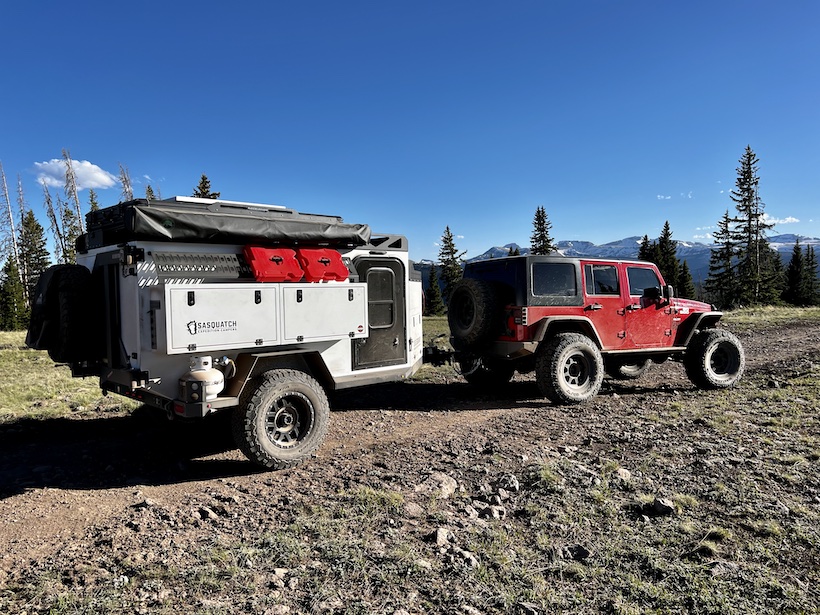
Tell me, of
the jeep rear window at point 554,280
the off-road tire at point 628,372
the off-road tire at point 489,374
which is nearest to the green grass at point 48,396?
the off-road tire at point 489,374

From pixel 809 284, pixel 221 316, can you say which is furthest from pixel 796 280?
pixel 221 316

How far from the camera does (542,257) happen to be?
8672mm

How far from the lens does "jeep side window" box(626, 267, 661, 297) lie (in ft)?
30.8

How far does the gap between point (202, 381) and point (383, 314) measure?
2462 mm

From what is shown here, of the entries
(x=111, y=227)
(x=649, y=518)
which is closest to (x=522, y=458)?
(x=649, y=518)

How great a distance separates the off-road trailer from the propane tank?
1cm

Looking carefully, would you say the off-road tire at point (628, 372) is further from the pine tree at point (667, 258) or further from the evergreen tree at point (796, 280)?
the evergreen tree at point (796, 280)

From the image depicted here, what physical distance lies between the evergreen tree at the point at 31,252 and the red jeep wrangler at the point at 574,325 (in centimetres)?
4353

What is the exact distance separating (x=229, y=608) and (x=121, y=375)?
10.6 ft

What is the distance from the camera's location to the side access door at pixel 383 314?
662 centimetres

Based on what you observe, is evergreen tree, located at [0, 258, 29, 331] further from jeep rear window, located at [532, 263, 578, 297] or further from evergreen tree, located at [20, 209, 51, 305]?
jeep rear window, located at [532, 263, 578, 297]

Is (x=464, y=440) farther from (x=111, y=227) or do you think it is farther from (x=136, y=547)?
(x=111, y=227)

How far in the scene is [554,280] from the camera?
8703 millimetres

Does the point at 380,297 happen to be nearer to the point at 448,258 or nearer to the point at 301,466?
the point at 301,466
